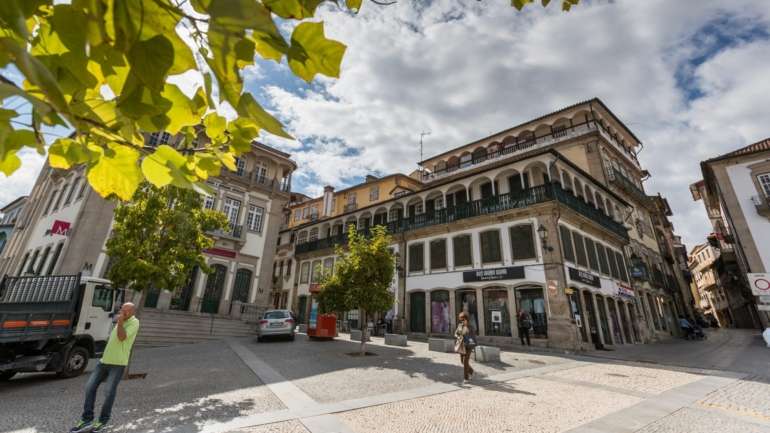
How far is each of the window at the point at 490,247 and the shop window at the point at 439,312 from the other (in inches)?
125

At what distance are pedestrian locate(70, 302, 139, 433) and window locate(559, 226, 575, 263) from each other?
17.5 metres

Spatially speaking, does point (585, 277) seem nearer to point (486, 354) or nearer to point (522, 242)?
point (522, 242)

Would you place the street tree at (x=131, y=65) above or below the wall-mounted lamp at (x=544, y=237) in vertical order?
below

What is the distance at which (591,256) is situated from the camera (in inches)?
767

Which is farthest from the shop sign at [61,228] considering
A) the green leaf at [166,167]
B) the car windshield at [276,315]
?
the green leaf at [166,167]

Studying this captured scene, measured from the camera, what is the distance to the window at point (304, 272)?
29594 mm

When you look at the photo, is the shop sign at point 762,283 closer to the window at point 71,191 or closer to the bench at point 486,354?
the bench at point 486,354

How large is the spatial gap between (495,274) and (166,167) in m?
18.5

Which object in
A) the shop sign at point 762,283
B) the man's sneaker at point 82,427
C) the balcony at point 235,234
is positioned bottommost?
the man's sneaker at point 82,427

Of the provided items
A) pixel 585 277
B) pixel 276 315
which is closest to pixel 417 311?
pixel 276 315

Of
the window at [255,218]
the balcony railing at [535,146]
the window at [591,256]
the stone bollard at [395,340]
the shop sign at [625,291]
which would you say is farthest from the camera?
the balcony railing at [535,146]

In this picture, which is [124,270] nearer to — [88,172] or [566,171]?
[88,172]

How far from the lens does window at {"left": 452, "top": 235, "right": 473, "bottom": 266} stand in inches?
773

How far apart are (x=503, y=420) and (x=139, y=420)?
6.01 metres
